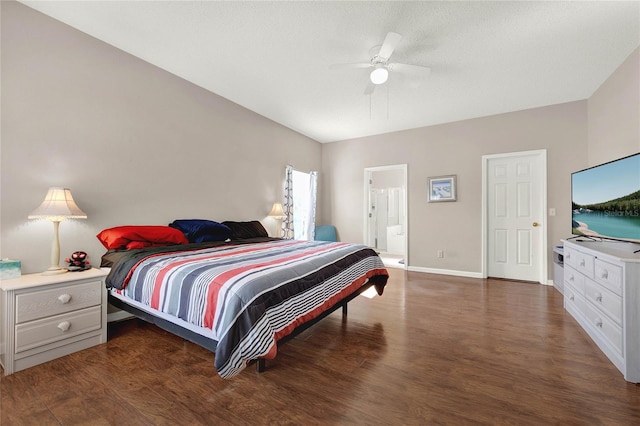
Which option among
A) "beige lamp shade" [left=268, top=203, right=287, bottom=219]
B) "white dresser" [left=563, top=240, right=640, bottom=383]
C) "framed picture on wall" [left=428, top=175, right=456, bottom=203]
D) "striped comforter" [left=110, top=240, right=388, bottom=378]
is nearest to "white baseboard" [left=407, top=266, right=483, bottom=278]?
"framed picture on wall" [left=428, top=175, right=456, bottom=203]

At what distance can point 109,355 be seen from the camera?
6.59 feet

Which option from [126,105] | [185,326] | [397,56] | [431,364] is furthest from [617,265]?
[126,105]

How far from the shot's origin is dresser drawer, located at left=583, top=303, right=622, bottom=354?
1.81 meters

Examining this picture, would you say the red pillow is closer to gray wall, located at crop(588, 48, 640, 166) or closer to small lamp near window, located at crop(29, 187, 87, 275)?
small lamp near window, located at crop(29, 187, 87, 275)

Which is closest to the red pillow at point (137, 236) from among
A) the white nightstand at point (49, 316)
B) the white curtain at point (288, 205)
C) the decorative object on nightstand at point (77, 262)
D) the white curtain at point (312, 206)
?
the decorative object on nightstand at point (77, 262)

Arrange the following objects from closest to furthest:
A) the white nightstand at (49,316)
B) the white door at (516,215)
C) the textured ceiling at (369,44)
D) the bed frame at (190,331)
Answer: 1. the bed frame at (190,331)
2. the white nightstand at (49,316)
3. the textured ceiling at (369,44)
4. the white door at (516,215)

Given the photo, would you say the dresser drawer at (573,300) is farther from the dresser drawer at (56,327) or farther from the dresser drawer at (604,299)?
the dresser drawer at (56,327)

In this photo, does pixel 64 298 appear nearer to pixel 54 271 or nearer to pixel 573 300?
pixel 54 271

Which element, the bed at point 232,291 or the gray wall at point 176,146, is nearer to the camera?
the bed at point 232,291

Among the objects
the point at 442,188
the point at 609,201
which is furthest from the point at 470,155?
the point at 609,201

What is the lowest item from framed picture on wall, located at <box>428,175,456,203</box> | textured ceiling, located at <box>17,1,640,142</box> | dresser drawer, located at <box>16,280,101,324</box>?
dresser drawer, located at <box>16,280,101,324</box>

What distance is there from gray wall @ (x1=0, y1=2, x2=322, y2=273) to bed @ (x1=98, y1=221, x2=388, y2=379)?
58cm

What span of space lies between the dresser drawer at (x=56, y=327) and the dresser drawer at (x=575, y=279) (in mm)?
4109

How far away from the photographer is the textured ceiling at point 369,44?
2.19 m
